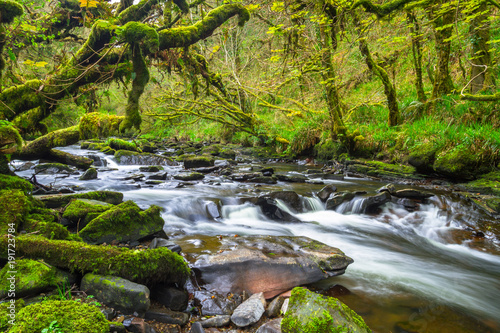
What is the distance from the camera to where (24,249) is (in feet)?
7.39

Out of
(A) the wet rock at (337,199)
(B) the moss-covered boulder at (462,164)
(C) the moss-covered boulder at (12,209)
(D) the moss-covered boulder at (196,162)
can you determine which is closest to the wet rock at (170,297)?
(C) the moss-covered boulder at (12,209)

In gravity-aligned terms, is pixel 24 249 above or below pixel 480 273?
above

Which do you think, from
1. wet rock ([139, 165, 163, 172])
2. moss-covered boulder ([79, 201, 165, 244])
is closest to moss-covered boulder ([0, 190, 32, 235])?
moss-covered boulder ([79, 201, 165, 244])

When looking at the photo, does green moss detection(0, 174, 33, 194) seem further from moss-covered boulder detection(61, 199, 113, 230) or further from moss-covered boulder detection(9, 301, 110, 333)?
moss-covered boulder detection(9, 301, 110, 333)

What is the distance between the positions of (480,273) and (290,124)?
11213 millimetres

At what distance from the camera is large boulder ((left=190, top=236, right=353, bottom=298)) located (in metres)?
2.77

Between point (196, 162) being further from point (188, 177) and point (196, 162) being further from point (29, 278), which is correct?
point (29, 278)

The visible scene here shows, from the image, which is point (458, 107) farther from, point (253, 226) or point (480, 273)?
point (253, 226)

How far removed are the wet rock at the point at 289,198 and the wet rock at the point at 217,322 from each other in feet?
12.7

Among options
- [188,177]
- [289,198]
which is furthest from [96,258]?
[188,177]

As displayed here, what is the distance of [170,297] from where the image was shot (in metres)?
2.39

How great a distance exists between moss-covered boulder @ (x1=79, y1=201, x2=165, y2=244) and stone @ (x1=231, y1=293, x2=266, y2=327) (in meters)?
1.73

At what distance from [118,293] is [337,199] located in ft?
17.1

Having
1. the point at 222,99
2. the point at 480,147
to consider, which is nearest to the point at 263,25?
the point at 222,99
